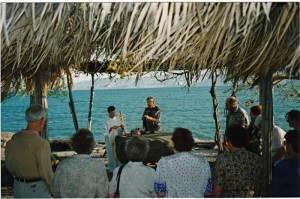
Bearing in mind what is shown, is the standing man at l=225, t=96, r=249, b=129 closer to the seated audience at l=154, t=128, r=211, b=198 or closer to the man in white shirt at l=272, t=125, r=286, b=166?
the man in white shirt at l=272, t=125, r=286, b=166

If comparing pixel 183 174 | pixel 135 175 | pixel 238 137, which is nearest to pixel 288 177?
pixel 238 137

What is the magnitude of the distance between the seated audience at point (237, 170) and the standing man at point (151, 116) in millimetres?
4992

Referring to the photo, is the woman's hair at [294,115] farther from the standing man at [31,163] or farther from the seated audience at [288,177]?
the standing man at [31,163]

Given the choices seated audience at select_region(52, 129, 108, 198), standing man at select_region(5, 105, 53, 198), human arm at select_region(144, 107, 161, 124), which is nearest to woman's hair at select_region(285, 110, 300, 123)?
seated audience at select_region(52, 129, 108, 198)

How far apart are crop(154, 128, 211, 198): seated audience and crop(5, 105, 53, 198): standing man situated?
0.93m

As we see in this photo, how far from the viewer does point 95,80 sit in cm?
1011

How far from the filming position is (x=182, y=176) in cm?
340

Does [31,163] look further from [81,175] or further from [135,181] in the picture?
[135,181]

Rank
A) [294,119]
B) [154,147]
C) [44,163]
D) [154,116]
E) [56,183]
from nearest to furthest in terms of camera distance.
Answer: [56,183], [44,163], [294,119], [154,147], [154,116]

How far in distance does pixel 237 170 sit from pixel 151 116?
523 cm

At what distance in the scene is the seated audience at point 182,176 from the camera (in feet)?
11.2

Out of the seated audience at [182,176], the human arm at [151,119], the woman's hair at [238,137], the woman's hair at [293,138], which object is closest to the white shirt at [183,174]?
the seated audience at [182,176]

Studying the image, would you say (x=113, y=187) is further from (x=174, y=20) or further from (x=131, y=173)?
(x=174, y=20)

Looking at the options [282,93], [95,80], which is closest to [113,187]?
[95,80]
